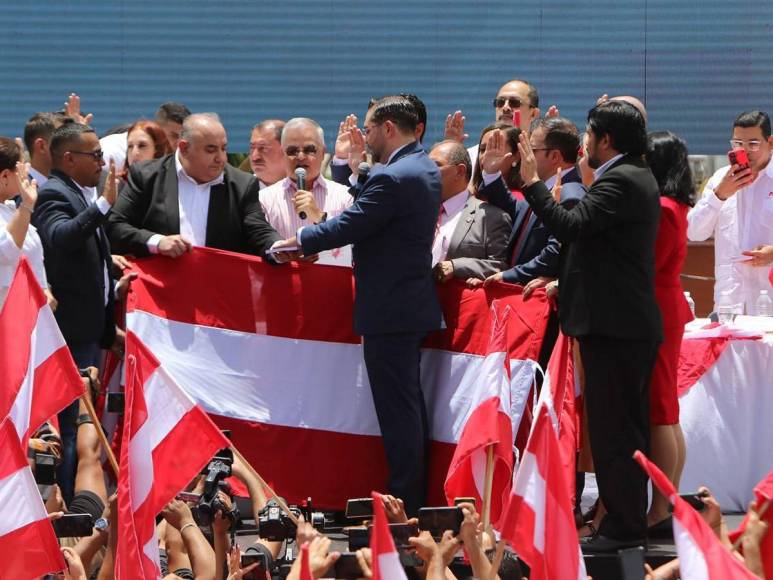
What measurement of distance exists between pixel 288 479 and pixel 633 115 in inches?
96.4

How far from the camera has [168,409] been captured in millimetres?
5668

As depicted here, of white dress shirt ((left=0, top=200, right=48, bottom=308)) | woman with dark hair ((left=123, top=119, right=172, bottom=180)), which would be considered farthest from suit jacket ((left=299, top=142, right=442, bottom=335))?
woman with dark hair ((left=123, top=119, right=172, bottom=180))

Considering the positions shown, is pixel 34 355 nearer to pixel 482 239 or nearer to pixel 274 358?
pixel 274 358

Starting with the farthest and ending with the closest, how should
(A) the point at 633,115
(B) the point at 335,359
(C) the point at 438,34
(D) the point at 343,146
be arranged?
(C) the point at 438,34 → (D) the point at 343,146 → (B) the point at 335,359 → (A) the point at 633,115

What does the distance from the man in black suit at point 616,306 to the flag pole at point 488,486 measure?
1.40 ft

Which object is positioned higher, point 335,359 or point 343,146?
point 343,146

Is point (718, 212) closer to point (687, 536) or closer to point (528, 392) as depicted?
point (528, 392)

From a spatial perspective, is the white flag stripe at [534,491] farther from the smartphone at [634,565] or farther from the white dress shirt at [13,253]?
A: the white dress shirt at [13,253]

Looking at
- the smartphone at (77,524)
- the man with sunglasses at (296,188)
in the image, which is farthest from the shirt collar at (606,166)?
the smartphone at (77,524)

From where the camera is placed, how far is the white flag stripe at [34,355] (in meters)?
5.79

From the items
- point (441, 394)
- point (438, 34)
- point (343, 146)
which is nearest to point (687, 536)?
point (441, 394)

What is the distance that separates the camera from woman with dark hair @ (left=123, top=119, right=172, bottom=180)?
8430 millimetres

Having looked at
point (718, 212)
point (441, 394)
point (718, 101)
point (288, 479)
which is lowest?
point (288, 479)

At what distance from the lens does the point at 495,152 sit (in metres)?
7.23
